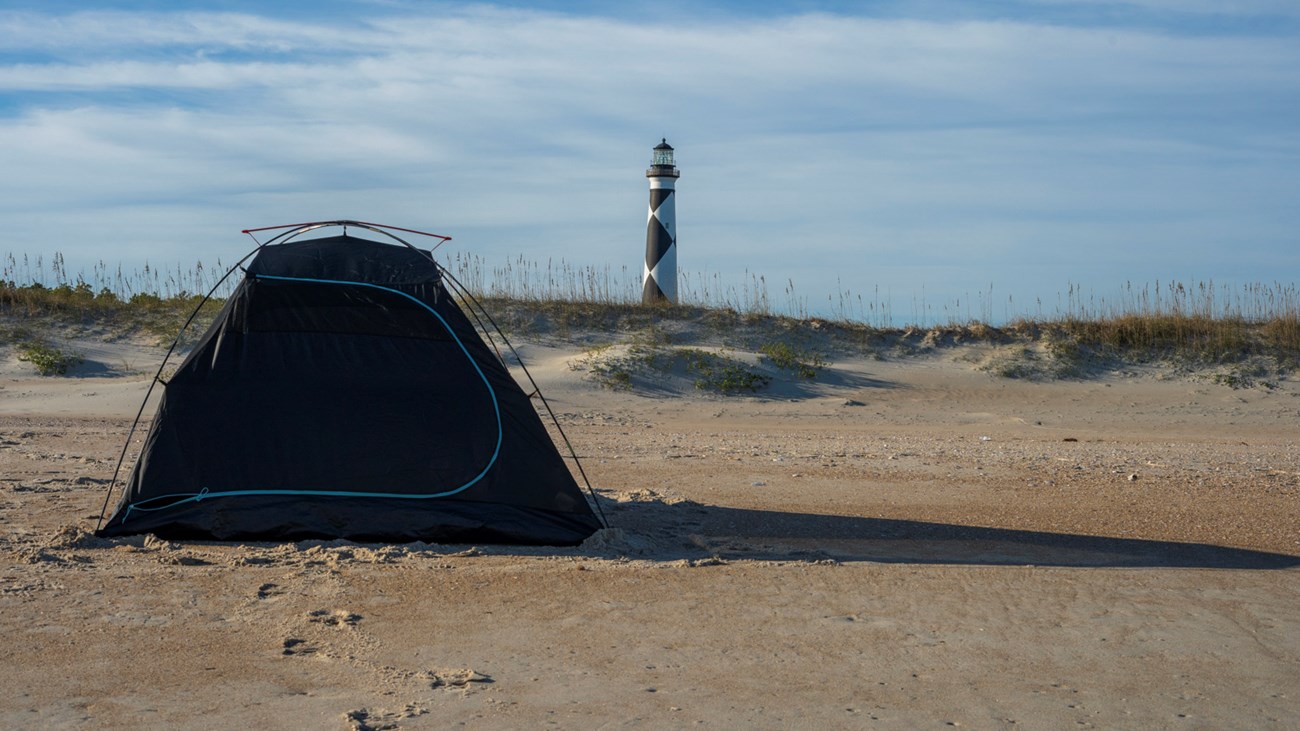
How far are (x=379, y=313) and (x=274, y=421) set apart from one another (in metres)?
1.00

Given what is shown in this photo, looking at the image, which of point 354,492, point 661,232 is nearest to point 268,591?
point 354,492

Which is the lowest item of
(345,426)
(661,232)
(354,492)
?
(354,492)

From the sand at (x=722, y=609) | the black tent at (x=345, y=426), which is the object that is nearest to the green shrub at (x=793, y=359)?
the sand at (x=722, y=609)

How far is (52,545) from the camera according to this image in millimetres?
7406

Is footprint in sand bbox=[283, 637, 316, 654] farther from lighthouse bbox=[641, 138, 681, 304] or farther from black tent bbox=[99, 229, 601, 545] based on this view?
lighthouse bbox=[641, 138, 681, 304]

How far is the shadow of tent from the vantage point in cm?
789

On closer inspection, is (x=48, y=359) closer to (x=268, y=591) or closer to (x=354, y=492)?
(x=354, y=492)

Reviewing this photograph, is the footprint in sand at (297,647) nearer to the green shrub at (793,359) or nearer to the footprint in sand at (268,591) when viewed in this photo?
the footprint in sand at (268,591)

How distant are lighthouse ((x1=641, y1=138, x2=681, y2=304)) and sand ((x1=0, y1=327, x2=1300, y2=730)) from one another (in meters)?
13.8

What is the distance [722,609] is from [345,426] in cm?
302

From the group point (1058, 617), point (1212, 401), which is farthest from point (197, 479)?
point (1212, 401)

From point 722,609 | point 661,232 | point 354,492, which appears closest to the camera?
point 722,609

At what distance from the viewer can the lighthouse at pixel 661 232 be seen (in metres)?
25.9

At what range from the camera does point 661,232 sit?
26141 millimetres
